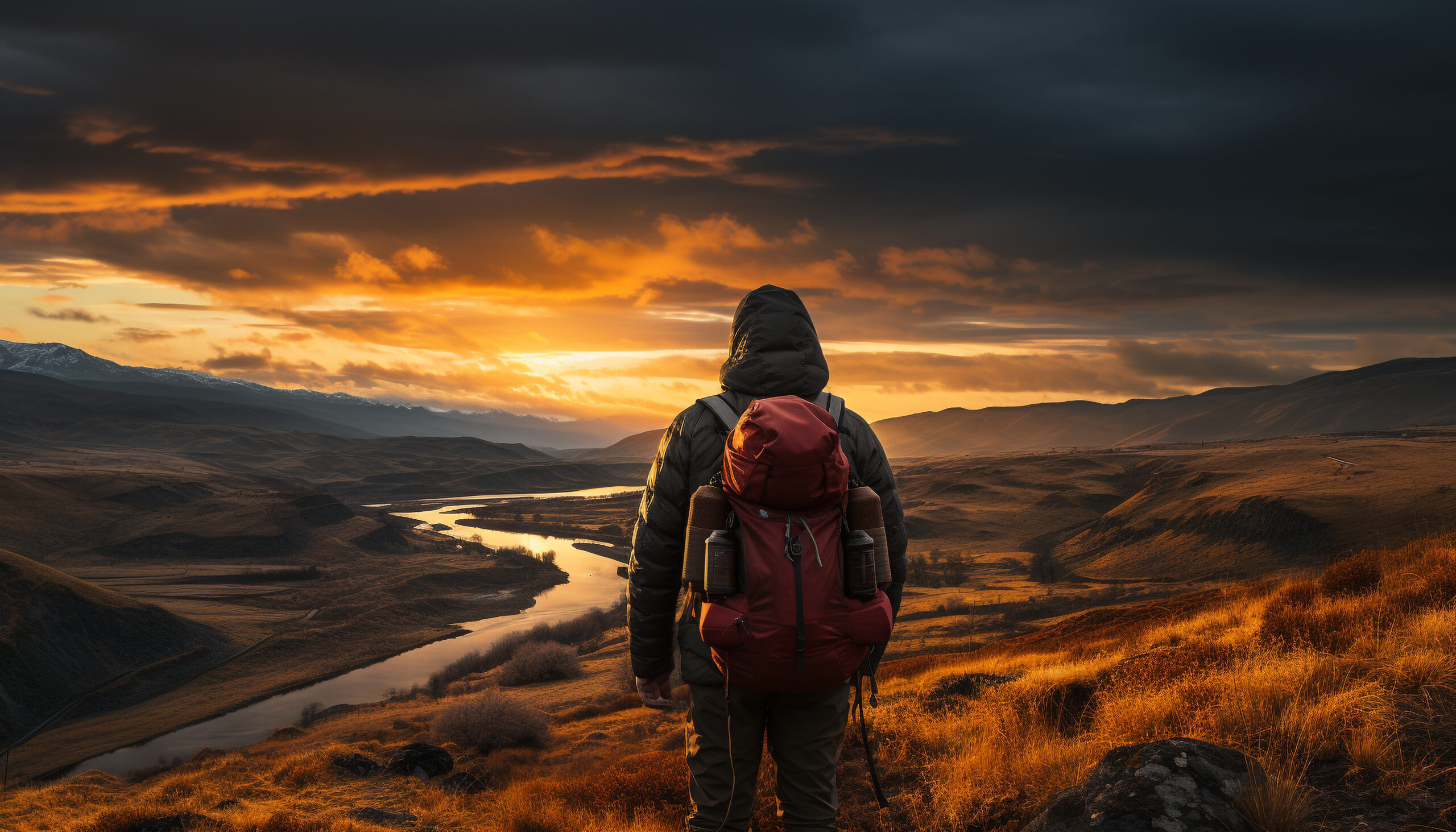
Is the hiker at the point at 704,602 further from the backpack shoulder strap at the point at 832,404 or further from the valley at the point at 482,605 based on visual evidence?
the valley at the point at 482,605

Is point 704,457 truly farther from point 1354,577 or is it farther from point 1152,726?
point 1354,577

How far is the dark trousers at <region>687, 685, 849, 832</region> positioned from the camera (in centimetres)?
355

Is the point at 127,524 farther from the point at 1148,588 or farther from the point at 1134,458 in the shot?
the point at 1134,458

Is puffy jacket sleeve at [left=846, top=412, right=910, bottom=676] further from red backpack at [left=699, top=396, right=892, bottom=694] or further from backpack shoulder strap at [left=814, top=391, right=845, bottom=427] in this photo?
red backpack at [left=699, top=396, right=892, bottom=694]

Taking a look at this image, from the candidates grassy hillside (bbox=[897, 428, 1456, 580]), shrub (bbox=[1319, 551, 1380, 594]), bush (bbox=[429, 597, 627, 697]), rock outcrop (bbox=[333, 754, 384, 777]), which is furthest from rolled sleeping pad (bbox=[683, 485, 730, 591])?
bush (bbox=[429, 597, 627, 697])

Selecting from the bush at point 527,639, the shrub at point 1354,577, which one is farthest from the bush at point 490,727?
the bush at point 527,639

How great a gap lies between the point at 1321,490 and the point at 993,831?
70.9 m

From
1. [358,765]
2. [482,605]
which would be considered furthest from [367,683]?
[358,765]

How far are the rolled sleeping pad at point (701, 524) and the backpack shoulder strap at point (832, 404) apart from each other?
85cm

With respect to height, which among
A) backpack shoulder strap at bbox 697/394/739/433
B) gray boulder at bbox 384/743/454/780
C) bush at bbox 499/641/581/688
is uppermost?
backpack shoulder strap at bbox 697/394/739/433

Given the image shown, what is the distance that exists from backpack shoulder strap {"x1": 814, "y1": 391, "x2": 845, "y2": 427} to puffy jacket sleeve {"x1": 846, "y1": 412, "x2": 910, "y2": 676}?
0.26 ft

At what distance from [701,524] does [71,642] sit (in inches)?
2727

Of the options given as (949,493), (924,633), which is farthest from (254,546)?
(949,493)

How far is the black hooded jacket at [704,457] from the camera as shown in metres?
3.78
